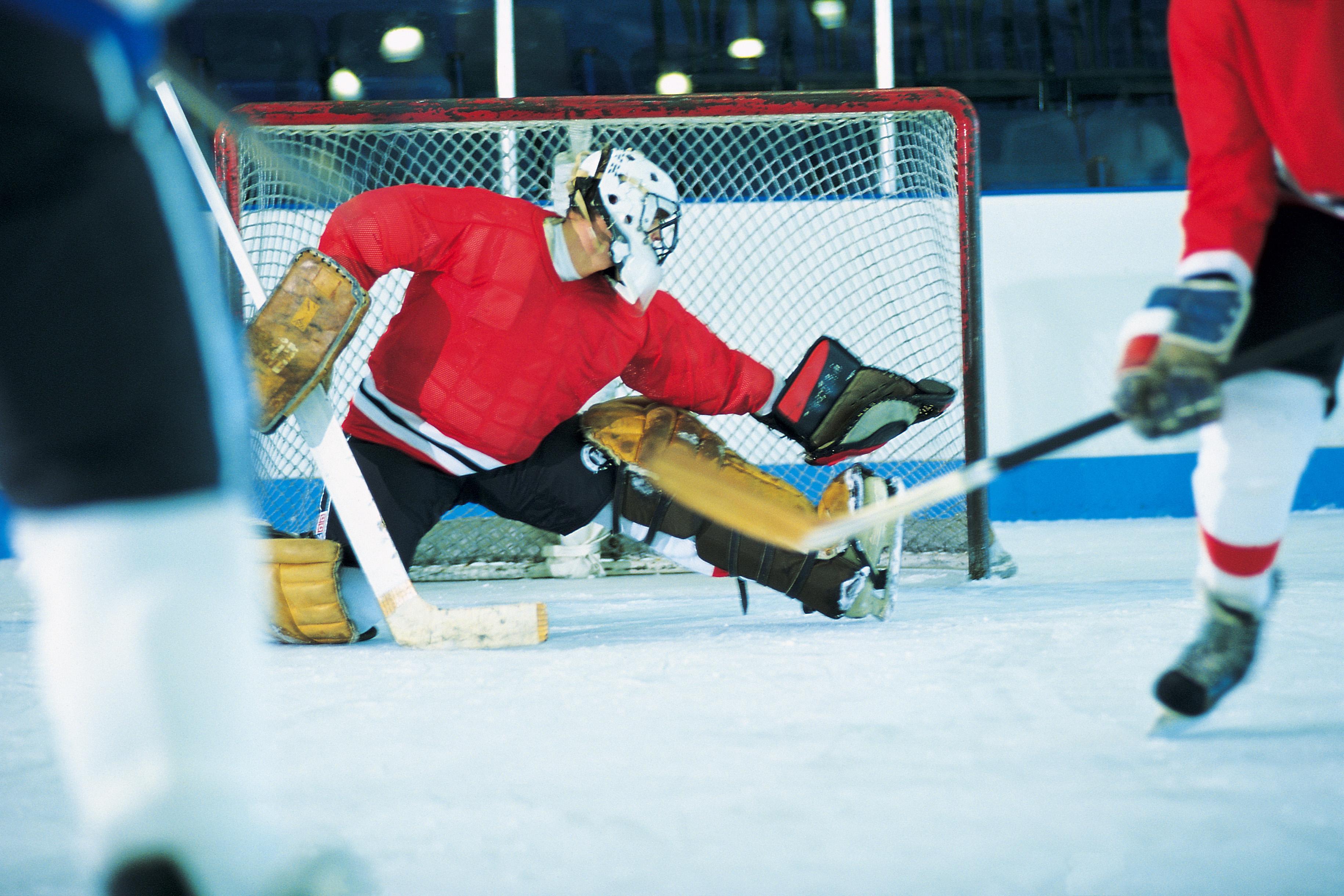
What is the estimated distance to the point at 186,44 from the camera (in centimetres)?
349

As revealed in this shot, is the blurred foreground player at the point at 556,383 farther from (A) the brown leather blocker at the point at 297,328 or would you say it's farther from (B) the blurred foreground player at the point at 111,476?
(B) the blurred foreground player at the point at 111,476

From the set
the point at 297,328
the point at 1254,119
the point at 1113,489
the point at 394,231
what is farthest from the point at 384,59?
the point at 1254,119

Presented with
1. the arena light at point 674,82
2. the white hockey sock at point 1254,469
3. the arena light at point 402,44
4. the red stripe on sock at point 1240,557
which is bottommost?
the red stripe on sock at point 1240,557

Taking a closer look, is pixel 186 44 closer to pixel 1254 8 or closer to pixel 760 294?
pixel 760 294

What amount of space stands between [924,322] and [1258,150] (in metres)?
2.05

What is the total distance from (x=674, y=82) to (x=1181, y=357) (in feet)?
9.70

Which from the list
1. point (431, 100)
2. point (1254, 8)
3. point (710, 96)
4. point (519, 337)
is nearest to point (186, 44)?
point (431, 100)

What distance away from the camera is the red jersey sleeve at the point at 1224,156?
3.25ft

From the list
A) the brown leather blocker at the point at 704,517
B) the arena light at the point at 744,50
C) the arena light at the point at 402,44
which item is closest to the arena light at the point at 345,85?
the arena light at the point at 402,44

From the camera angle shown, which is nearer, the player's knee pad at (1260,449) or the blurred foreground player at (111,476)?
the blurred foreground player at (111,476)

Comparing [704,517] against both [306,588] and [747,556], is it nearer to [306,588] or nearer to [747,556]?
[747,556]

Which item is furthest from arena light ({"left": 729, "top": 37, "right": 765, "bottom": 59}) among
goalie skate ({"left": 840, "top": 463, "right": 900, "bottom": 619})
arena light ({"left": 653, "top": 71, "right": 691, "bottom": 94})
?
goalie skate ({"left": 840, "top": 463, "right": 900, "bottom": 619})

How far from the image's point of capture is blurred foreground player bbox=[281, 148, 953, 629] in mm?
1731

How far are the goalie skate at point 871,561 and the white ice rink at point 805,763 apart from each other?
0.04 m
